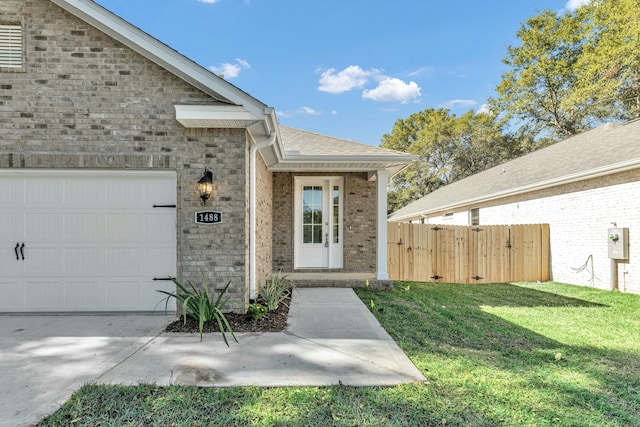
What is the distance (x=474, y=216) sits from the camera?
1317 cm

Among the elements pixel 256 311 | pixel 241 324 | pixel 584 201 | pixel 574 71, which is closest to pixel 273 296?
pixel 256 311

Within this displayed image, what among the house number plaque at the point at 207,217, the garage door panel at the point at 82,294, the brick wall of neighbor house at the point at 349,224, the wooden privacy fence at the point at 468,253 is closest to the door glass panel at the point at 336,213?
the brick wall of neighbor house at the point at 349,224

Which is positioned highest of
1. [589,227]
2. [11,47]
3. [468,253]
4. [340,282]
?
[11,47]

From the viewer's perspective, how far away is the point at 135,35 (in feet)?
14.4

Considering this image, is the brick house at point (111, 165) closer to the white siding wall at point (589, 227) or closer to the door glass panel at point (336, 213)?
the door glass panel at point (336, 213)

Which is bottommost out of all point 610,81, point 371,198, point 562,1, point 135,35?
point 371,198

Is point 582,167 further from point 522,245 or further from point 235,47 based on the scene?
point 235,47

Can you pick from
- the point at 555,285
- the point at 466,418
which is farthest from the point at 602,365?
the point at 555,285

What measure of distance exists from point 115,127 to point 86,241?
177 cm

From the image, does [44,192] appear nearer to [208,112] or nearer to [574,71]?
[208,112]

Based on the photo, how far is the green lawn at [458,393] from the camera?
7.47 feet

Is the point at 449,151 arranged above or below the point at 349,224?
Answer: above

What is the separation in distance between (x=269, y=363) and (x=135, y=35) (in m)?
4.61

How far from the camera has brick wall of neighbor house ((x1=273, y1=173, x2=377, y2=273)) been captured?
7.90 meters
